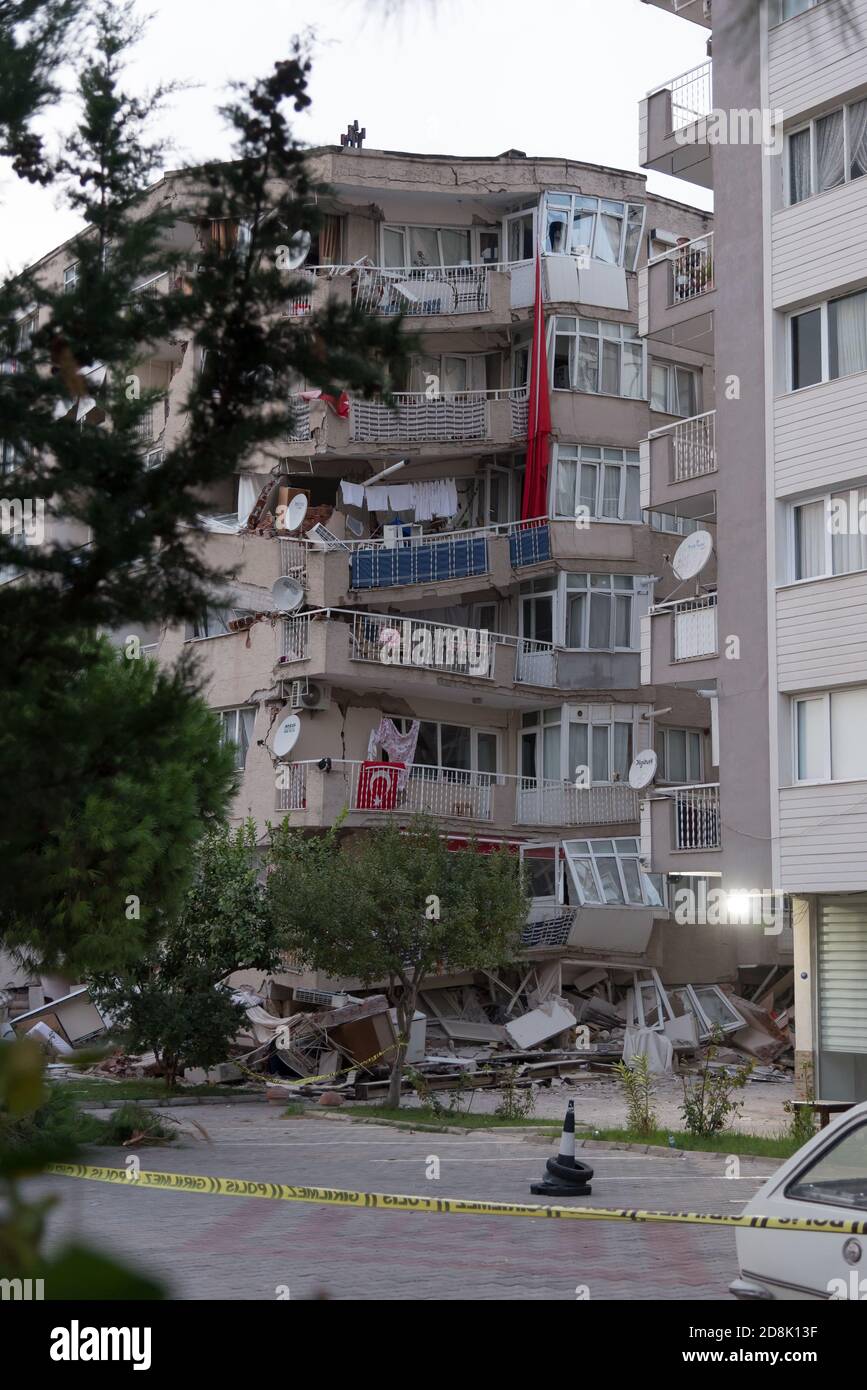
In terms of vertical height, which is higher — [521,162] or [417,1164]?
[521,162]

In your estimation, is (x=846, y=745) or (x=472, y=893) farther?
(x=472, y=893)

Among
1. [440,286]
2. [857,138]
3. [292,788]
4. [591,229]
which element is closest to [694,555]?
[857,138]

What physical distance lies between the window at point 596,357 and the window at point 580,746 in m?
7.65

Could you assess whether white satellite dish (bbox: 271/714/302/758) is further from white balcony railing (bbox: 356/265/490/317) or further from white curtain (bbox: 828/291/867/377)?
white curtain (bbox: 828/291/867/377)

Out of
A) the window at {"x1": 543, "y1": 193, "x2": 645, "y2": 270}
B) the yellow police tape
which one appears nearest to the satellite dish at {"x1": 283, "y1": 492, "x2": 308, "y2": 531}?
the window at {"x1": 543, "y1": 193, "x2": 645, "y2": 270}

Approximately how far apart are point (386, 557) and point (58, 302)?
104ft

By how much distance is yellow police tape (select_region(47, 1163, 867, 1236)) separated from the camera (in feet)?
21.3

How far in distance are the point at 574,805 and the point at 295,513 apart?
913cm

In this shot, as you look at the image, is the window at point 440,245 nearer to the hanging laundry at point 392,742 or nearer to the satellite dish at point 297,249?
the hanging laundry at point 392,742

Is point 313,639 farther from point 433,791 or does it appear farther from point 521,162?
→ point 521,162

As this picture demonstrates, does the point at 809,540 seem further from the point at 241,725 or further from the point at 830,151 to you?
the point at 241,725

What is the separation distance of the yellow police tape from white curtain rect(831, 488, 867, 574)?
11755 millimetres
